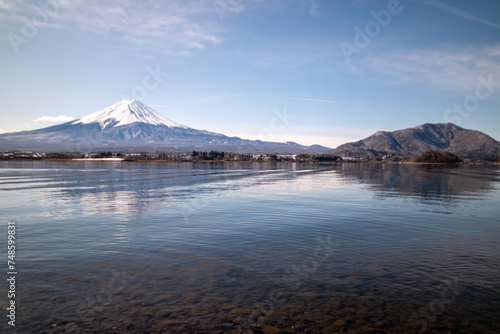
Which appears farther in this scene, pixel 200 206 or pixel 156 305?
pixel 200 206

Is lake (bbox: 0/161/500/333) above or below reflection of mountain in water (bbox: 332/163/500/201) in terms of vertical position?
above

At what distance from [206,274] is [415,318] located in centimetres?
781

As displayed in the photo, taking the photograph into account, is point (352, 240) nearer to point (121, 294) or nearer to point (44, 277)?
point (121, 294)

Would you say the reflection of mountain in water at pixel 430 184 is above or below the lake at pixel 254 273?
below

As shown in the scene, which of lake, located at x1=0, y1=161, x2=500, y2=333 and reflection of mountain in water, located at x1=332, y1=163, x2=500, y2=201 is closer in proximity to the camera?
lake, located at x1=0, y1=161, x2=500, y2=333

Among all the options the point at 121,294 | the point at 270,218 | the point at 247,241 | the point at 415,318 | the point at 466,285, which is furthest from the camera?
the point at 270,218

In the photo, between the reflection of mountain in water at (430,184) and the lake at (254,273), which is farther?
the reflection of mountain in water at (430,184)

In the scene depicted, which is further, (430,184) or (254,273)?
(430,184)

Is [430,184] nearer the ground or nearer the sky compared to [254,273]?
nearer the ground

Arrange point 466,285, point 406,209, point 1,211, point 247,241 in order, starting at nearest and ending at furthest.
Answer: point 466,285 < point 247,241 < point 1,211 < point 406,209

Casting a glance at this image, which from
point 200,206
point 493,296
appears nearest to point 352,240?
point 493,296

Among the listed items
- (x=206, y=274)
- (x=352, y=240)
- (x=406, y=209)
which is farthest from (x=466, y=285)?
(x=406, y=209)

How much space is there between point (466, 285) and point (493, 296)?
1.04 m

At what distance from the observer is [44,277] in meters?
12.8
